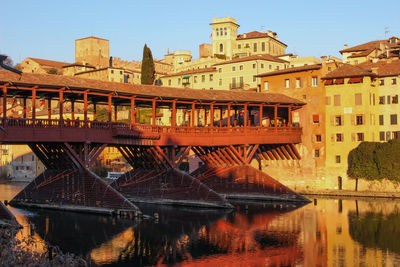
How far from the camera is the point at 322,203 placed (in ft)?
167

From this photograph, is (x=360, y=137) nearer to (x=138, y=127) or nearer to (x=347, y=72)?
(x=347, y=72)

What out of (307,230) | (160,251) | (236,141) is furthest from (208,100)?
(160,251)

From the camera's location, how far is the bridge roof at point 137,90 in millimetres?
39403

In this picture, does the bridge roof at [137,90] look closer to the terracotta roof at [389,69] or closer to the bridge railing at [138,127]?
the bridge railing at [138,127]

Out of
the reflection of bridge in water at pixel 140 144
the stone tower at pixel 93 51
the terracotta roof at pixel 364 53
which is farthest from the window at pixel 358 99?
the stone tower at pixel 93 51

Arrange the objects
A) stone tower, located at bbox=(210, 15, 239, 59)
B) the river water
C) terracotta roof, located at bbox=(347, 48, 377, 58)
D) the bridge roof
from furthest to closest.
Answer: stone tower, located at bbox=(210, 15, 239, 59), terracotta roof, located at bbox=(347, 48, 377, 58), the bridge roof, the river water

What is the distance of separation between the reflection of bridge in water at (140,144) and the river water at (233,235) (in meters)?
1.98

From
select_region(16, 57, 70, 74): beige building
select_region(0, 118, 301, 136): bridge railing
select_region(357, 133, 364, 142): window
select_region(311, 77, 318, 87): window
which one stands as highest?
select_region(16, 57, 70, 74): beige building

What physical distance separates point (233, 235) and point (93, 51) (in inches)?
4478

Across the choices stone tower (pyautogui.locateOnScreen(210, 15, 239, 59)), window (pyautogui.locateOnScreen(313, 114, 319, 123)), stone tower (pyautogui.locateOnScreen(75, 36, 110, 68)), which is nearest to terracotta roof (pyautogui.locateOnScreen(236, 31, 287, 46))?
stone tower (pyautogui.locateOnScreen(210, 15, 239, 59))

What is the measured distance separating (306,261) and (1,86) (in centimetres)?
2330

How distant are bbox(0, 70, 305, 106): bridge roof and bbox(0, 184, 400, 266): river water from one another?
385 inches

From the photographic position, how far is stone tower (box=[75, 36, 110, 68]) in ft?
464

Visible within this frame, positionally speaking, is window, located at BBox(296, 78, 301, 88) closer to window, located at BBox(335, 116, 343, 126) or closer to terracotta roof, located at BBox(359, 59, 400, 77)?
window, located at BBox(335, 116, 343, 126)
